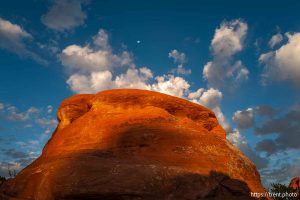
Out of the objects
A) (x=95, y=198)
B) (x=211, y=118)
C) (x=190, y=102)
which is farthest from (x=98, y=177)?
(x=211, y=118)

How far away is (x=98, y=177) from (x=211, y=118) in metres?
17.1

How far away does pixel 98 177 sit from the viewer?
58.1ft

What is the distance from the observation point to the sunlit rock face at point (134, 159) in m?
17.6

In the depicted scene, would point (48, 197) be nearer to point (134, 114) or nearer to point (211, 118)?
point (134, 114)

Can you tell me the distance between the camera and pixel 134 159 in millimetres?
20047

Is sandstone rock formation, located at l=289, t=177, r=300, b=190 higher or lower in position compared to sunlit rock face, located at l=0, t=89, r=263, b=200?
higher

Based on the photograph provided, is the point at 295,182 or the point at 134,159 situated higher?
the point at 295,182

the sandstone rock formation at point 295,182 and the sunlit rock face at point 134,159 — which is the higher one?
the sandstone rock formation at point 295,182

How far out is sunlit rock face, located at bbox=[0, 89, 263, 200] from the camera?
17.6 metres

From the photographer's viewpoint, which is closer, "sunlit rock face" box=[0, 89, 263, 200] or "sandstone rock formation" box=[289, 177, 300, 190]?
"sunlit rock face" box=[0, 89, 263, 200]

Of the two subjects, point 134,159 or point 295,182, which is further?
point 295,182

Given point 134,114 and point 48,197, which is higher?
point 134,114

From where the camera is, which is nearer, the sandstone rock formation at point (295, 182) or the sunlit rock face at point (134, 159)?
the sunlit rock face at point (134, 159)

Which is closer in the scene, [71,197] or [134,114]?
[71,197]
